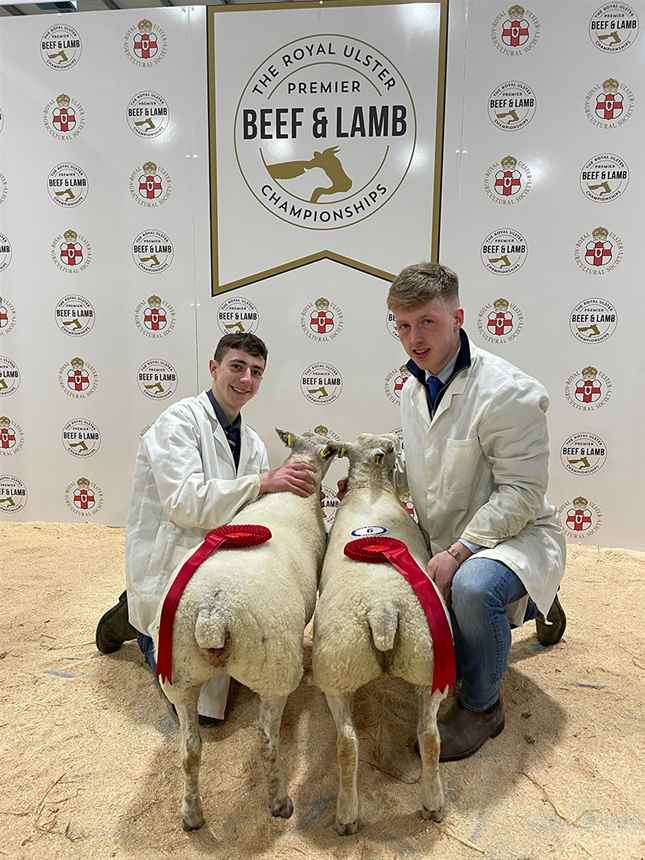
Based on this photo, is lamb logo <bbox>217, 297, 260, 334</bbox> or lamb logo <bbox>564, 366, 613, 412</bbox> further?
lamb logo <bbox>217, 297, 260, 334</bbox>

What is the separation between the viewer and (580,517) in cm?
449

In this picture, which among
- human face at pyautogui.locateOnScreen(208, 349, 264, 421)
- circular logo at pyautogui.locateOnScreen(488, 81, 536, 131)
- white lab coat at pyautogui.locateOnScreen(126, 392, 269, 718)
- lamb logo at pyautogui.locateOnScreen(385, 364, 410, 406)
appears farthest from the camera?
lamb logo at pyautogui.locateOnScreen(385, 364, 410, 406)

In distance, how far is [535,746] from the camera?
7.41 feet

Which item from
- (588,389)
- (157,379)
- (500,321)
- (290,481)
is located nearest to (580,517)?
(588,389)

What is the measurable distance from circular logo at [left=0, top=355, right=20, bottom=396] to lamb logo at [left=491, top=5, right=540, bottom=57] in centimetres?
448

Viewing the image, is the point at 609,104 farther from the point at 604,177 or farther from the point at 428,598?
the point at 428,598

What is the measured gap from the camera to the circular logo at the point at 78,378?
4.72 meters

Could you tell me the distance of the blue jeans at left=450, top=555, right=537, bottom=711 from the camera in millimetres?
2055

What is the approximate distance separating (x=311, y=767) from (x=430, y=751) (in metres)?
0.57

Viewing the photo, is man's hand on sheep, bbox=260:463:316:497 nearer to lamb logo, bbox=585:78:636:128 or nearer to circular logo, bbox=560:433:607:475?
circular logo, bbox=560:433:607:475

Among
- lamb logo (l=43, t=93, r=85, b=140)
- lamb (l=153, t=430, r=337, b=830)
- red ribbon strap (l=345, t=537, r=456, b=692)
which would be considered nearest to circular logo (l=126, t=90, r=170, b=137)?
lamb logo (l=43, t=93, r=85, b=140)

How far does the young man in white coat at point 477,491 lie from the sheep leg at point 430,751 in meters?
0.32

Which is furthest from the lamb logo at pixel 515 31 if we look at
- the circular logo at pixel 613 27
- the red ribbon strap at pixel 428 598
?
the red ribbon strap at pixel 428 598

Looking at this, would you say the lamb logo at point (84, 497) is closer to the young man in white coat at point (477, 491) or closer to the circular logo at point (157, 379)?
the circular logo at point (157, 379)
